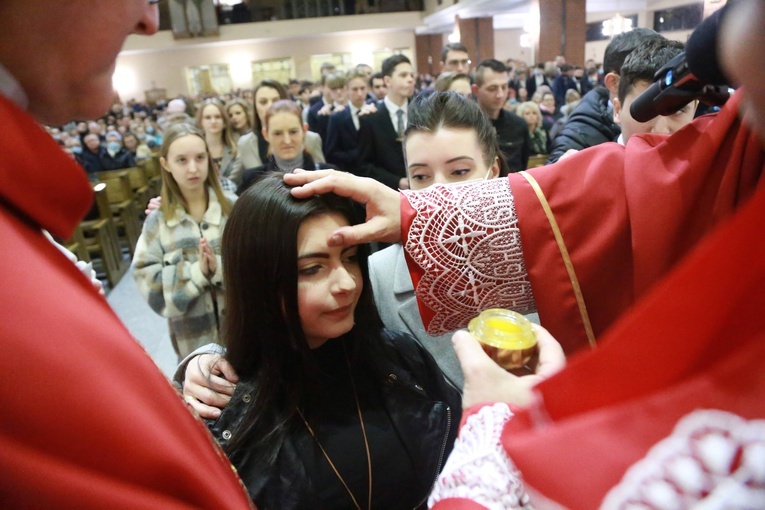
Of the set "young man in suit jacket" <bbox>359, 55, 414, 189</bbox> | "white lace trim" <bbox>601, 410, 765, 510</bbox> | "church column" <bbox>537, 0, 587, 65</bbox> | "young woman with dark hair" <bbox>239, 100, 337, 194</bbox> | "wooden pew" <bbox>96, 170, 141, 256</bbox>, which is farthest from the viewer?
"church column" <bbox>537, 0, 587, 65</bbox>

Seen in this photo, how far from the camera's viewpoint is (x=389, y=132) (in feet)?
12.7

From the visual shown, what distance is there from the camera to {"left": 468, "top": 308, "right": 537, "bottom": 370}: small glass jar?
31.9 inches

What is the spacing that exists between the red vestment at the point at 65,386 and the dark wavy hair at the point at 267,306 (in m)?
0.60

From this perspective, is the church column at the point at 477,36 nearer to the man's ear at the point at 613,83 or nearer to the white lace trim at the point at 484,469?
the man's ear at the point at 613,83

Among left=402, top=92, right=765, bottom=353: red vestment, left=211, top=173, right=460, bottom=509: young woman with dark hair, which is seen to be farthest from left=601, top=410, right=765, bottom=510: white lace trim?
left=211, top=173, right=460, bottom=509: young woman with dark hair

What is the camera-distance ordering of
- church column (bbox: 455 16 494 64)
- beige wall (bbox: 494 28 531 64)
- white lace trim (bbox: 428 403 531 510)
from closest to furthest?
white lace trim (bbox: 428 403 531 510)
church column (bbox: 455 16 494 64)
beige wall (bbox: 494 28 531 64)

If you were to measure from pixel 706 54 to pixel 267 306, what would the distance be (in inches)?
35.8

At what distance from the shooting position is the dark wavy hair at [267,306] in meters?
1.17

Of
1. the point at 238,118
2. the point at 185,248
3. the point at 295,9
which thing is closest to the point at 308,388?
the point at 185,248

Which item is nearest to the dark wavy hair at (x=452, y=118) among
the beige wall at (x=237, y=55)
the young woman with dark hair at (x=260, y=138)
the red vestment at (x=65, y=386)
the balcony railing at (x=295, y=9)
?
the red vestment at (x=65, y=386)

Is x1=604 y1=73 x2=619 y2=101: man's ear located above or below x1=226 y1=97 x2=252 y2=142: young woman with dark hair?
above

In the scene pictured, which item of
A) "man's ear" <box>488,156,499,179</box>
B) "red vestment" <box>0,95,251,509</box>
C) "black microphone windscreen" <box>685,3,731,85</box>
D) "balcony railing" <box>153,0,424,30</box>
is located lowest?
"man's ear" <box>488,156,499,179</box>

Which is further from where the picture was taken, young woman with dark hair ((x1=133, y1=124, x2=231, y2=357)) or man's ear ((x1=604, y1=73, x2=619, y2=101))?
man's ear ((x1=604, y1=73, x2=619, y2=101))

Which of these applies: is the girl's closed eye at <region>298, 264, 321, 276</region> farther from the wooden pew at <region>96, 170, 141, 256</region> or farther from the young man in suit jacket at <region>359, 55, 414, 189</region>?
the wooden pew at <region>96, 170, 141, 256</region>
